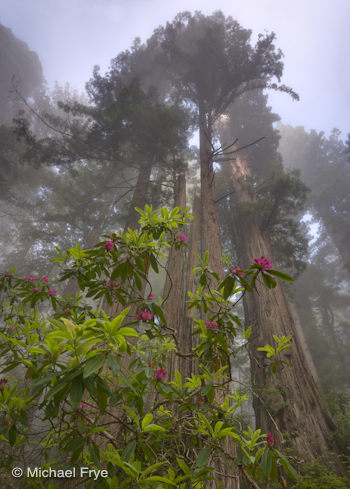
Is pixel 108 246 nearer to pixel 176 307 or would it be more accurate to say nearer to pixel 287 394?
pixel 176 307

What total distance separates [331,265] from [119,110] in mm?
16968

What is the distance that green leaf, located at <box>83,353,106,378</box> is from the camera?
0.79 metres

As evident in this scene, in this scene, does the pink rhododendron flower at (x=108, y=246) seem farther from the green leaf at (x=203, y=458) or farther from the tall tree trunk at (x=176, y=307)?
the tall tree trunk at (x=176, y=307)

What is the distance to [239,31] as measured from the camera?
7.74 meters

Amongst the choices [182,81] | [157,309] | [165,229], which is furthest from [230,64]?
[157,309]

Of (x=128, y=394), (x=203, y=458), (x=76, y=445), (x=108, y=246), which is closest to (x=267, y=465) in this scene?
(x=203, y=458)

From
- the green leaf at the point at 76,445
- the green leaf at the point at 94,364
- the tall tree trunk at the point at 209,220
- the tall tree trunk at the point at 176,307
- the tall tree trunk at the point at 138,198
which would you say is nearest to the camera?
the green leaf at the point at 94,364

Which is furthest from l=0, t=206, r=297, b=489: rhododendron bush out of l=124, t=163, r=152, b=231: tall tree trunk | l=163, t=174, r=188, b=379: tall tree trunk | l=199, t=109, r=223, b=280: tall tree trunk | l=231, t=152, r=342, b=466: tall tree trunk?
l=124, t=163, r=152, b=231: tall tree trunk

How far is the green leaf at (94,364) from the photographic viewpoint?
787 mm

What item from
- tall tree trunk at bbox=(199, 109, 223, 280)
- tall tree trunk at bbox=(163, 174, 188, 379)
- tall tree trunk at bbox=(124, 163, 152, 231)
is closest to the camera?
tall tree trunk at bbox=(163, 174, 188, 379)

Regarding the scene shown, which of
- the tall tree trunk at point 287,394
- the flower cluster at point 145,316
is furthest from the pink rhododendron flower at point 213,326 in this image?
the tall tree trunk at point 287,394

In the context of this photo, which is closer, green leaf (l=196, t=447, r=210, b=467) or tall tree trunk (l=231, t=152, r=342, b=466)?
green leaf (l=196, t=447, r=210, b=467)

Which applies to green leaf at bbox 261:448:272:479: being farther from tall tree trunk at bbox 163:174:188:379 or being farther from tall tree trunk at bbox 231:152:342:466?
tall tree trunk at bbox 163:174:188:379

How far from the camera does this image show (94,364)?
0.82 m
